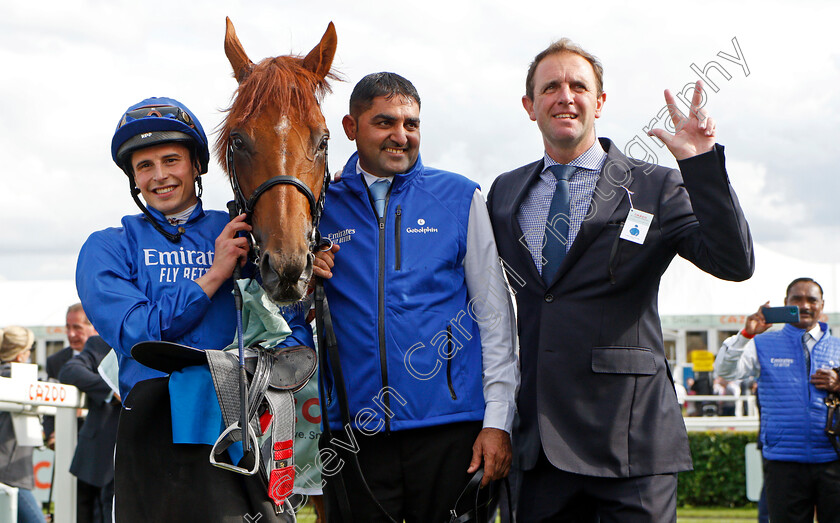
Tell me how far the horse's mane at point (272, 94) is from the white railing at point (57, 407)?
2.63 meters

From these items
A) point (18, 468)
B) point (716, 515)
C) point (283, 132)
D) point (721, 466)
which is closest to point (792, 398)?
point (283, 132)

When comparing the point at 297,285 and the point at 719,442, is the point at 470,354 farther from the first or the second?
the point at 719,442

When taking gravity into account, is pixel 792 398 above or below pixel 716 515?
above

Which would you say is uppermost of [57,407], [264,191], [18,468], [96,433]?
[264,191]

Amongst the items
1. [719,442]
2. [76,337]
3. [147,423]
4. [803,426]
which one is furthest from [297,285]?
[719,442]

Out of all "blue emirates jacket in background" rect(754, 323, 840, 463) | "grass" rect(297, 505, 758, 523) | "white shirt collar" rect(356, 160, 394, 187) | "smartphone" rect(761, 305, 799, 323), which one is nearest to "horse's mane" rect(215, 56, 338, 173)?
"white shirt collar" rect(356, 160, 394, 187)

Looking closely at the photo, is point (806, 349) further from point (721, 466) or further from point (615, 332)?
point (721, 466)

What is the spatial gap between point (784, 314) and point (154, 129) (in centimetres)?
510

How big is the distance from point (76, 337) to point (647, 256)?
6.23 metres

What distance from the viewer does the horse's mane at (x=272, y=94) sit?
2.48 metres

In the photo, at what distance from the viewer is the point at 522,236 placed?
2.92 metres

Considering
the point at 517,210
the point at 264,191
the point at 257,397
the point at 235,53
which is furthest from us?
the point at 517,210

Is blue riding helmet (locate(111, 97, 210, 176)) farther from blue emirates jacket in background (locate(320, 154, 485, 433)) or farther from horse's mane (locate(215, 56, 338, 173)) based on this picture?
blue emirates jacket in background (locate(320, 154, 485, 433))

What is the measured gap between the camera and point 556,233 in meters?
2.89
